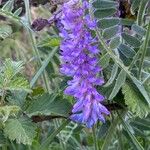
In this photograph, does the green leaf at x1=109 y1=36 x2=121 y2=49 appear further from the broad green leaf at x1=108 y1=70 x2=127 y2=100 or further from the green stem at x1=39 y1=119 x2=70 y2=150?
the green stem at x1=39 y1=119 x2=70 y2=150

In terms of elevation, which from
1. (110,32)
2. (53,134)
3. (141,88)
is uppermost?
(110,32)

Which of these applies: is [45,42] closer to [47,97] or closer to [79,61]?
[47,97]

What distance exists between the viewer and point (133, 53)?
3.51 ft

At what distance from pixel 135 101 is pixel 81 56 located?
16 cm

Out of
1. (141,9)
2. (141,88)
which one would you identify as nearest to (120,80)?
(141,88)

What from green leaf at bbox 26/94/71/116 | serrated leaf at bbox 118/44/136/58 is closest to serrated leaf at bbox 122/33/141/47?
serrated leaf at bbox 118/44/136/58

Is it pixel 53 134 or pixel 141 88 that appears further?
pixel 53 134

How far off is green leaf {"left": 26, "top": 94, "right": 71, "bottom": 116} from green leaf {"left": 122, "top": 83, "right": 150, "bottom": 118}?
0.14m

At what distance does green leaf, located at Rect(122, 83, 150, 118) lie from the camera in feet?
3.35

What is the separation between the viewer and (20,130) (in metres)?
1.04

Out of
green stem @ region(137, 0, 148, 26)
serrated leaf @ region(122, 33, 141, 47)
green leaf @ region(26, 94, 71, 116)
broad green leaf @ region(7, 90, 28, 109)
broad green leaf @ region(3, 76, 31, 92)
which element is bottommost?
green leaf @ region(26, 94, 71, 116)

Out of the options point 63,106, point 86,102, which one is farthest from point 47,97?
point 86,102

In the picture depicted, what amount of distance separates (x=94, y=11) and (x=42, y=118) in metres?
0.28

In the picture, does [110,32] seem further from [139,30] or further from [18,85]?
[18,85]
